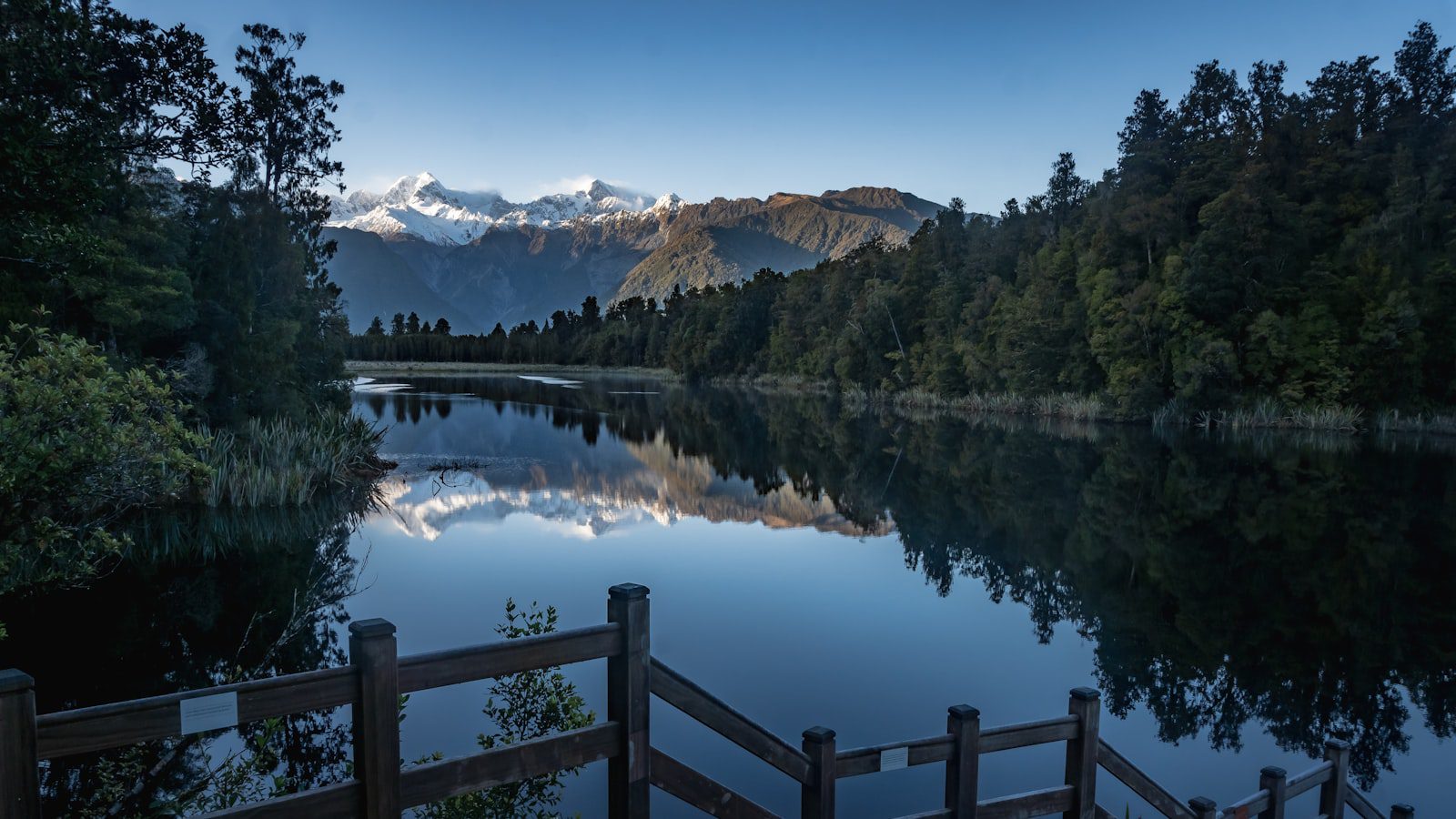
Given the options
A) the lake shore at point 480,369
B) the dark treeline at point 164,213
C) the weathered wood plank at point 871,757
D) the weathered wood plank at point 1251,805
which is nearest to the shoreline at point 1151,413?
the dark treeline at point 164,213

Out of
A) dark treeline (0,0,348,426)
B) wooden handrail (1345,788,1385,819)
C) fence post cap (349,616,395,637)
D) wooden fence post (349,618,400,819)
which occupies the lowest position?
wooden handrail (1345,788,1385,819)

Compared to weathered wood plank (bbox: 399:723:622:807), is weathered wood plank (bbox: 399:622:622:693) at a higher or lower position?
higher

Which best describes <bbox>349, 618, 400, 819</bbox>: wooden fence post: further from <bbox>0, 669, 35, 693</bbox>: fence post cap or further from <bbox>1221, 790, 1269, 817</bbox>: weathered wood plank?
<bbox>1221, 790, 1269, 817</bbox>: weathered wood plank

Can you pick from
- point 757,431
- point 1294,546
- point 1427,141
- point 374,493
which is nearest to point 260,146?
point 374,493

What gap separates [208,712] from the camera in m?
3.30

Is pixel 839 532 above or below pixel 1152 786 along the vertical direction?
below

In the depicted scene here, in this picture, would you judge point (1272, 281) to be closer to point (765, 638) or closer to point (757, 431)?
point (757, 431)

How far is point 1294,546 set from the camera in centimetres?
1859

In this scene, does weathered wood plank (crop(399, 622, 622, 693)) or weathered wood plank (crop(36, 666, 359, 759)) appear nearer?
weathered wood plank (crop(36, 666, 359, 759))

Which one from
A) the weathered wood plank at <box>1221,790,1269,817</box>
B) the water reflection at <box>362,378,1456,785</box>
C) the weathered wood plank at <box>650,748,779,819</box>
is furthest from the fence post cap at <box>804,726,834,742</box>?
the water reflection at <box>362,378,1456,785</box>

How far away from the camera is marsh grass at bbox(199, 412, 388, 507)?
1927cm

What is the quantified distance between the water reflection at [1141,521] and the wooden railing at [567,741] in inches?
216

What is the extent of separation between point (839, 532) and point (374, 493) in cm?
1315

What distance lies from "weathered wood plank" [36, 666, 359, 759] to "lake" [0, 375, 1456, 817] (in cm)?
491
